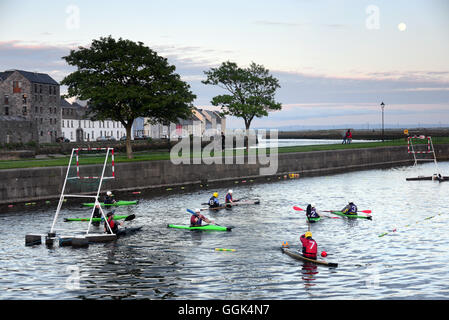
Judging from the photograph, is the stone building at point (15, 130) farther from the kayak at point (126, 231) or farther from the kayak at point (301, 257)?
the kayak at point (301, 257)

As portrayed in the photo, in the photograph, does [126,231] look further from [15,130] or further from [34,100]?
[34,100]

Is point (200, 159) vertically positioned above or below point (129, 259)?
above

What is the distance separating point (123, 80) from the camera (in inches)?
2221

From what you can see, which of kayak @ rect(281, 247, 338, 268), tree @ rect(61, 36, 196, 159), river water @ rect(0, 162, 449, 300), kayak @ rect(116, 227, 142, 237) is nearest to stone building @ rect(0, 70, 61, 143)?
tree @ rect(61, 36, 196, 159)

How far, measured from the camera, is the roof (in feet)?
384

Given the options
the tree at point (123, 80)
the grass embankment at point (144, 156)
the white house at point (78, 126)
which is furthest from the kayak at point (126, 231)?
the white house at point (78, 126)

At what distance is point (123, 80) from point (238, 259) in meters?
37.7

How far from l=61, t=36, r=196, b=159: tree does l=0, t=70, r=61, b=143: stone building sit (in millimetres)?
58942

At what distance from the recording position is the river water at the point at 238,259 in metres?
18.4

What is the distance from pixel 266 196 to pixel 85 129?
110442 millimetres
